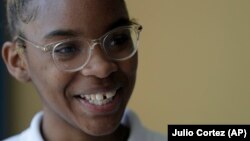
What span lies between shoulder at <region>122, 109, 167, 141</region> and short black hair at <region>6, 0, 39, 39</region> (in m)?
0.41

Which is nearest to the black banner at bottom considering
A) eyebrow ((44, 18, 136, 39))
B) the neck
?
the neck

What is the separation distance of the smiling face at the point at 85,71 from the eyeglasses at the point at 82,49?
0.01 meters

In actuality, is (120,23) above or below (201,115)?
above

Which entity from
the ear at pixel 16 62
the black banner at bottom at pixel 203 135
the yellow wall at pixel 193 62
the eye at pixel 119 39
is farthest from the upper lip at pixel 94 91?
the yellow wall at pixel 193 62

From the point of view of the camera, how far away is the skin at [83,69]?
901 mm

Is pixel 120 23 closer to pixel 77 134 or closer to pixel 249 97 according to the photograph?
pixel 77 134

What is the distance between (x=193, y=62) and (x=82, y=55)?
125 centimetres

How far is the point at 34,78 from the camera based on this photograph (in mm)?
1015

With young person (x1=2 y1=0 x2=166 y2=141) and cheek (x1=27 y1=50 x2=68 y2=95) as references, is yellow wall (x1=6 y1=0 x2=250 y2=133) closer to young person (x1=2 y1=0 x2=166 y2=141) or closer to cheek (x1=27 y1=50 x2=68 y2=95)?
young person (x1=2 y1=0 x2=166 y2=141)

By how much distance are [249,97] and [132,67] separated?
1.25 metres

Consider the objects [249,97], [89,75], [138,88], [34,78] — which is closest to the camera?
[89,75]

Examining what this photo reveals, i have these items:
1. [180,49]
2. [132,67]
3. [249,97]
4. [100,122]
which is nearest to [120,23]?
[132,67]

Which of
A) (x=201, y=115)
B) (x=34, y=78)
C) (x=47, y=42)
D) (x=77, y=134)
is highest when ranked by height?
(x=47, y=42)

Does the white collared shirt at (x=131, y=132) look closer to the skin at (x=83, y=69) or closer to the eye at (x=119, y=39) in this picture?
the skin at (x=83, y=69)
